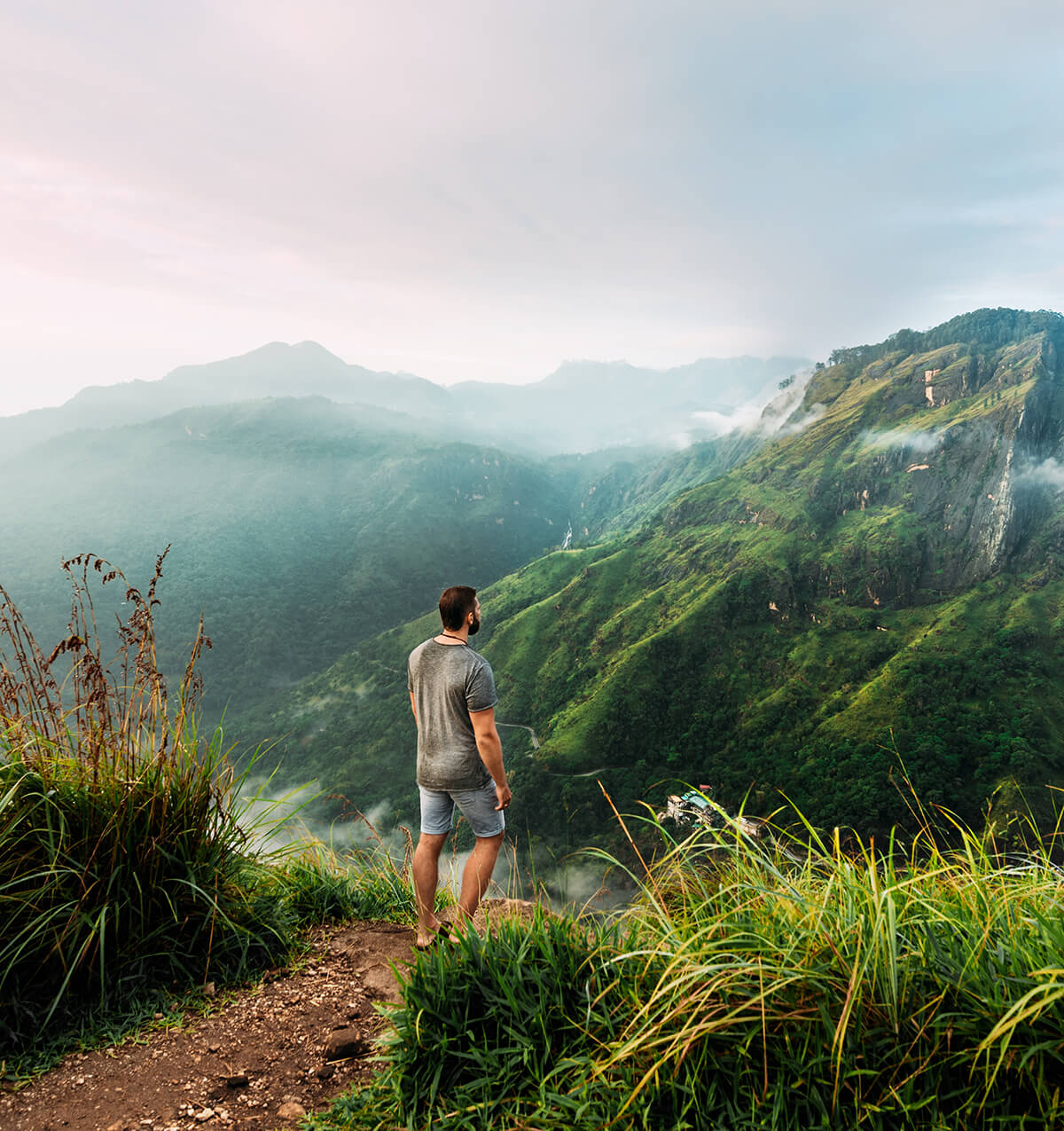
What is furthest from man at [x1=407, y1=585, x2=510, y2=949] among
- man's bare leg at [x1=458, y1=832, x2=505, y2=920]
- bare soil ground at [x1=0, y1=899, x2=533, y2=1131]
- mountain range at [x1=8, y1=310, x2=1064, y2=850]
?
mountain range at [x1=8, y1=310, x2=1064, y2=850]

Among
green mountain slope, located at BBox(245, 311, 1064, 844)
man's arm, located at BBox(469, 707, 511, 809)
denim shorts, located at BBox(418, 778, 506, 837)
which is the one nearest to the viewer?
man's arm, located at BBox(469, 707, 511, 809)

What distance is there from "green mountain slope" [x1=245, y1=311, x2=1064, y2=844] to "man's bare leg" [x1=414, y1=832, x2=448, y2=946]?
68593 millimetres

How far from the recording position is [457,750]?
12.1ft

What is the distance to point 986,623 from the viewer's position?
10825cm

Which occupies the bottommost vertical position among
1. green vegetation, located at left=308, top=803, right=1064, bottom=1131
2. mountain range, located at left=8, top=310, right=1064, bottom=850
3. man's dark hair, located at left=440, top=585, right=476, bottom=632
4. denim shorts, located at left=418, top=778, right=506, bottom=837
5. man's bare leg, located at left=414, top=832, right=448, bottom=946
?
mountain range, located at left=8, top=310, right=1064, bottom=850

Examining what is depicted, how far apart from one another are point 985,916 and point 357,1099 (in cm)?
242

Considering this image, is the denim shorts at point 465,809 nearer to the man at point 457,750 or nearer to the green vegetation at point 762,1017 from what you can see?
the man at point 457,750

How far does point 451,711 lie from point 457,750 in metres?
0.26

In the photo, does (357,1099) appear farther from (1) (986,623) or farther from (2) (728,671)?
(1) (986,623)

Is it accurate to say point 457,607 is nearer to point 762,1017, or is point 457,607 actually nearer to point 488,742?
point 488,742

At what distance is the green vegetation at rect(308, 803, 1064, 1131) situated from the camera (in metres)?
1.60

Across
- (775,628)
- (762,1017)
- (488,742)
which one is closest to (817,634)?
(775,628)

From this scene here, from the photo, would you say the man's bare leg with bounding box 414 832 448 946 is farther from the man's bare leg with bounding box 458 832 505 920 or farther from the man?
the man's bare leg with bounding box 458 832 505 920

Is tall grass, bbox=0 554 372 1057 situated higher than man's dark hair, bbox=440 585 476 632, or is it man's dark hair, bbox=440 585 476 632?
man's dark hair, bbox=440 585 476 632
